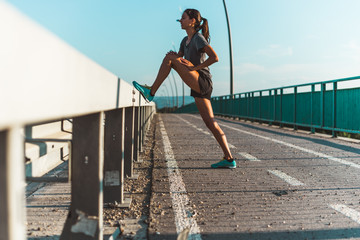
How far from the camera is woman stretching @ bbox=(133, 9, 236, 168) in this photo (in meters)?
4.75

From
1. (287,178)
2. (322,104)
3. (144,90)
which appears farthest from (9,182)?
(322,104)

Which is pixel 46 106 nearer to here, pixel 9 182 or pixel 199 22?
pixel 9 182

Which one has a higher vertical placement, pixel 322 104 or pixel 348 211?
pixel 322 104

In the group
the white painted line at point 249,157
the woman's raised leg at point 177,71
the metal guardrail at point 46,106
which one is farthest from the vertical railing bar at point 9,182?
the white painted line at point 249,157

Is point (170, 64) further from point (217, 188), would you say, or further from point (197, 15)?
point (217, 188)

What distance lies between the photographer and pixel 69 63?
1.29m

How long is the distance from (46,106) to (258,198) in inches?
115

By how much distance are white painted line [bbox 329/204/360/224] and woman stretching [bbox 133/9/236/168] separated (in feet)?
5.96

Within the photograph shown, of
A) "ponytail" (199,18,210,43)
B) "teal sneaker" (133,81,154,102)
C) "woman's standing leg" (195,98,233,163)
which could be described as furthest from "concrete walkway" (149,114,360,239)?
"ponytail" (199,18,210,43)

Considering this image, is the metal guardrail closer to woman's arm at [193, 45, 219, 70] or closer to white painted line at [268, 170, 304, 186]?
woman's arm at [193, 45, 219, 70]

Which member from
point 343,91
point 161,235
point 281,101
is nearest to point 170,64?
point 161,235

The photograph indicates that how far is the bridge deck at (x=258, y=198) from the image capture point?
2.80m

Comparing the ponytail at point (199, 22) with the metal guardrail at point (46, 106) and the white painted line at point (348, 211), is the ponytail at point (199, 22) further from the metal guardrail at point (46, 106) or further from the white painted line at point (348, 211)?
the metal guardrail at point (46, 106)

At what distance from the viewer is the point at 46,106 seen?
110 cm
